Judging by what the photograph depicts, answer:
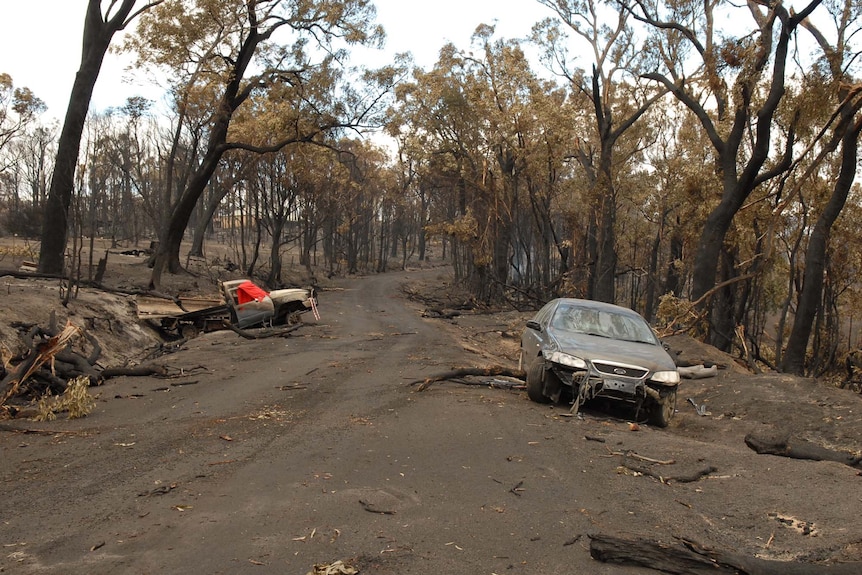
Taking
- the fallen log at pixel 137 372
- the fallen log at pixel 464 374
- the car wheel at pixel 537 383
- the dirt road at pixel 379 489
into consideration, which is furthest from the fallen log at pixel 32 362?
the car wheel at pixel 537 383

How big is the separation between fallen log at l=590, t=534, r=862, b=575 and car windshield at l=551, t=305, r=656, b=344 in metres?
6.62

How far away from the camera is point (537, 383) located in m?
9.91

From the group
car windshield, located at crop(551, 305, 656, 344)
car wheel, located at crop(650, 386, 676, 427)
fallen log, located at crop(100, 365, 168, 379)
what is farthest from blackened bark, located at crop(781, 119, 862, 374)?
fallen log, located at crop(100, 365, 168, 379)

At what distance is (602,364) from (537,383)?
105 centimetres

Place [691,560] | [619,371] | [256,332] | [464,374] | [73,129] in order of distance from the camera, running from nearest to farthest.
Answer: [691,560]
[619,371]
[464,374]
[256,332]
[73,129]

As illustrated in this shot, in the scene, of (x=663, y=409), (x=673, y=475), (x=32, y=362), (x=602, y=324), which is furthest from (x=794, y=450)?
(x=32, y=362)

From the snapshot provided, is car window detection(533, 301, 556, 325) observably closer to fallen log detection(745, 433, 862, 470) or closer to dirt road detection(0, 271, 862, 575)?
dirt road detection(0, 271, 862, 575)

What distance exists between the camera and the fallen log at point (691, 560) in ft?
13.0

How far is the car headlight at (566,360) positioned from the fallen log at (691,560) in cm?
511

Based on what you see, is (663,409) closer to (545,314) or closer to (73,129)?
(545,314)

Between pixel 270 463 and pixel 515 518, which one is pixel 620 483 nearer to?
pixel 515 518

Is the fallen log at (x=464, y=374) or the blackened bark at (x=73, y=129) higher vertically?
the blackened bark at (x=73, y=129)

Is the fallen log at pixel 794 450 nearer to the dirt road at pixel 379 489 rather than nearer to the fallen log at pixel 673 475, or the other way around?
the dirt road at pixel 379 489

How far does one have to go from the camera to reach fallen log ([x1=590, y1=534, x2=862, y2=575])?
3955 mm
